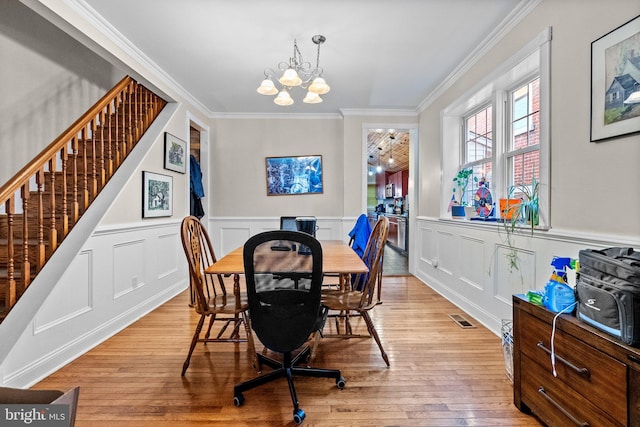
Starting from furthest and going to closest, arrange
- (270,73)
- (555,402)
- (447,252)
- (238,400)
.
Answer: (447,252), (270,73), (238,400), (555,402)

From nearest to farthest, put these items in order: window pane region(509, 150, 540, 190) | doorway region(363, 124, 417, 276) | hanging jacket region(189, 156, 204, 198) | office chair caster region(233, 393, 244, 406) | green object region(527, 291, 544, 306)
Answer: green object region(527, 291, 544, 306) → office chair caster region(233, 393, 244, 406) → window pane region(509, 150, 540, 190) → hanging jacket region(189, 156, 204, 198) → doorway region(363, 124, 417, 276)

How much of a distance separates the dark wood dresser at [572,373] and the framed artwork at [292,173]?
141 inches

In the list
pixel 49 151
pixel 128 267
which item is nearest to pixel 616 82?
pixel 49 151

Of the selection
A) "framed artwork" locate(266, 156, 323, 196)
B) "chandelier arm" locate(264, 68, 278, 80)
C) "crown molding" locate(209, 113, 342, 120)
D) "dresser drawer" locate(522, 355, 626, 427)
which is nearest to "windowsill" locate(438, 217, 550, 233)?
"dresser drawer" locate(522, 355, 626, 427)

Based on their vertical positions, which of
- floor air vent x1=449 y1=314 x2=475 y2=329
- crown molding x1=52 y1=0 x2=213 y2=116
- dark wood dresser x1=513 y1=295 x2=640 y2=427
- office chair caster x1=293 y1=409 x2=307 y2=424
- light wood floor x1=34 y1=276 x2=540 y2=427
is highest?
crown molding x1=52 y1=0 x2=213 y2=116

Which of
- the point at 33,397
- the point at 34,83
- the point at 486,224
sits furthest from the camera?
the point at 34,83

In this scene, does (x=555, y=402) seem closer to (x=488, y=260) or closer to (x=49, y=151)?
(x=488, y=260)

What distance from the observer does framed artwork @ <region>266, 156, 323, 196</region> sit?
4824 millimetres

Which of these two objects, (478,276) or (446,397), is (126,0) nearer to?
(446,397)

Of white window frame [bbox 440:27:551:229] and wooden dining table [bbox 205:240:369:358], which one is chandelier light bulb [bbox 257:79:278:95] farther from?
white window frame [bbox 440:27:551:229]

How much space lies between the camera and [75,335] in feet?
7.13

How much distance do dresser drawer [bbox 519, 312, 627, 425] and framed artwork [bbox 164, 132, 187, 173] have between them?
3561 mm

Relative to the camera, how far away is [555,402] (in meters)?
1.36

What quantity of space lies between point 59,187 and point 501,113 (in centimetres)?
412
